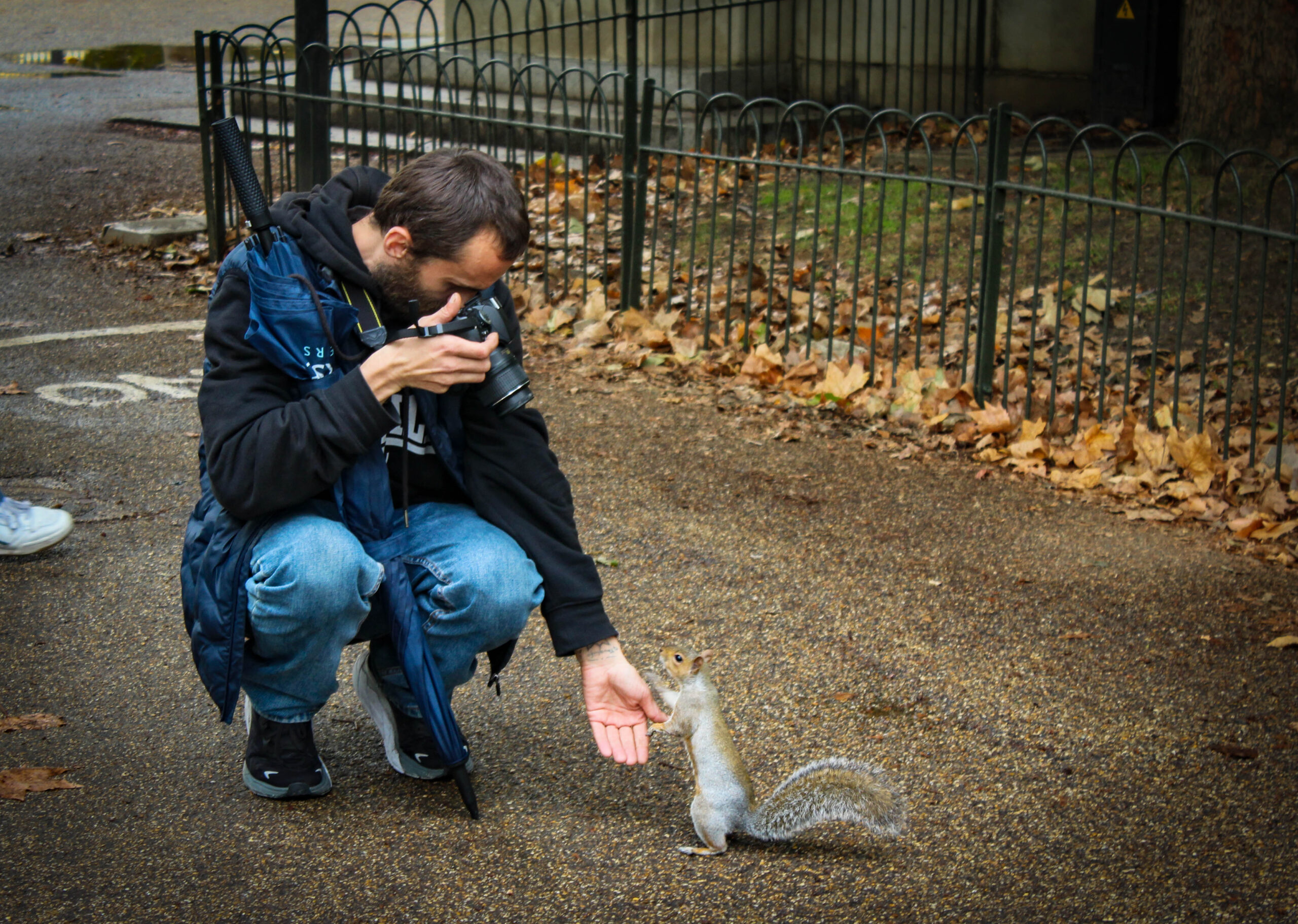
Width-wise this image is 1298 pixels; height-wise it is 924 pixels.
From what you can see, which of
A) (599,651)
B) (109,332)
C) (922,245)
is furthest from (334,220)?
(922,245)

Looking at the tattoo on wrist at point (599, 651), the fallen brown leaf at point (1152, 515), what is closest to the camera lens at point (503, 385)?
the tattoo on wrist at point (599, 651)

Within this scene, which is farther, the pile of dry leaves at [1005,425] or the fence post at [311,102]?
the fence post at [311,102]

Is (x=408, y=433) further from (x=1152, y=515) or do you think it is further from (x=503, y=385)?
(x=1152, y=515)

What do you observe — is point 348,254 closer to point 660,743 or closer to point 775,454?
point 660,743

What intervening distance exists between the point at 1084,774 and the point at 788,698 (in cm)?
75

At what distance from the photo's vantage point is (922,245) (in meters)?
7.20

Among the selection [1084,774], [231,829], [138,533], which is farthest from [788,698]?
[138,533]

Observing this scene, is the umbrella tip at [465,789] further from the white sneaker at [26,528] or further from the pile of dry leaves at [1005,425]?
the pile of dry leaves at [1005,425]

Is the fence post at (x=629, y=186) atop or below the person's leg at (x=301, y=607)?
atop

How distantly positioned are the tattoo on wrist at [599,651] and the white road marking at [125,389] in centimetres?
357

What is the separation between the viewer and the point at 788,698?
345 centimetres

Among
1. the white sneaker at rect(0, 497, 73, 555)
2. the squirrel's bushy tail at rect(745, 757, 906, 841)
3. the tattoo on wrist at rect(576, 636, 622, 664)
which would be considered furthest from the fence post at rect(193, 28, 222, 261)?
the squirrel's bushy tail at rect(745, 757, 906, 841)

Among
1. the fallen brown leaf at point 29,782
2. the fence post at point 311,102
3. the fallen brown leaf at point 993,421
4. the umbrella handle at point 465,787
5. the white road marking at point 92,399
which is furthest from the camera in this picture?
the fence post at point 311,102

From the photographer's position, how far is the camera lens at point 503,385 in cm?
268
